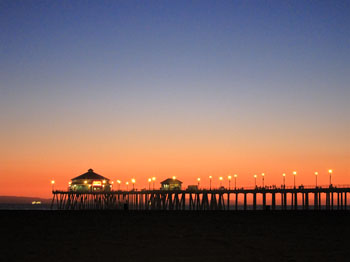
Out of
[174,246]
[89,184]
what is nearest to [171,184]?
[89,184]

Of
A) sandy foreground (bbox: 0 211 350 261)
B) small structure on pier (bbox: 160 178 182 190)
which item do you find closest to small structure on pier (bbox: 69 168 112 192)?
small structure on pier (bbox: 160 178 182 190)

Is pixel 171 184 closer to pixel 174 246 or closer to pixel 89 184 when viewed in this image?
pixel 89 184

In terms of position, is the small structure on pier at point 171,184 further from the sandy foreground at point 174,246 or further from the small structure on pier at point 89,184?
the sandy foreground at point 174,246

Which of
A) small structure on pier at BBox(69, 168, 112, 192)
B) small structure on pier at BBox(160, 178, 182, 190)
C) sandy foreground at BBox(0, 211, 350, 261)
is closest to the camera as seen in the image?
sandy foreground at BBox(0, 211, 350, 261)

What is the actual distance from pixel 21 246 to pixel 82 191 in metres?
93.3


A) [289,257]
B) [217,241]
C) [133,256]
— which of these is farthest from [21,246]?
[289,257]

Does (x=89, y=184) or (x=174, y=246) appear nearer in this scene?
(x=174, y=246)

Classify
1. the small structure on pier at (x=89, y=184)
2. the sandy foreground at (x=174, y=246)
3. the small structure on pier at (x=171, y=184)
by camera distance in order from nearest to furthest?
1. the sandy foreground at (x=174, y=246)
2. the small structure on pier at (x=171, y=184)
3. the small structure on pier at (x=89, y=184)

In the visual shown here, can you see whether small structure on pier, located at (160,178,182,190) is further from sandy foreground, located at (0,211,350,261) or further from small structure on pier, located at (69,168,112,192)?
sandy foreground, located at (0,211,350,261)

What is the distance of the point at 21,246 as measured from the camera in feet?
66.6

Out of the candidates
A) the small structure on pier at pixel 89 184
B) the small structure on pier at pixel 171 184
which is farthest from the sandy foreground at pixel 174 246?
the small structure on pier at pixel 89 184

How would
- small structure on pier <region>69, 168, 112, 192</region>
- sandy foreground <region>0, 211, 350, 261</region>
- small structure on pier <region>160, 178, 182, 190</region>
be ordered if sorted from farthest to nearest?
small structure on pier <region>69, 168, 112, 192</region> < small structure on pier <region>160, 178, 182, 190</region> < sandy foreground <region>0, 211, 350, 261</region>

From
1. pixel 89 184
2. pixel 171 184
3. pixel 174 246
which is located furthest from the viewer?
pixel 89 184

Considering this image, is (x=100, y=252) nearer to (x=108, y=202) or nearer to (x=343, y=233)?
(x=343, y=233)
